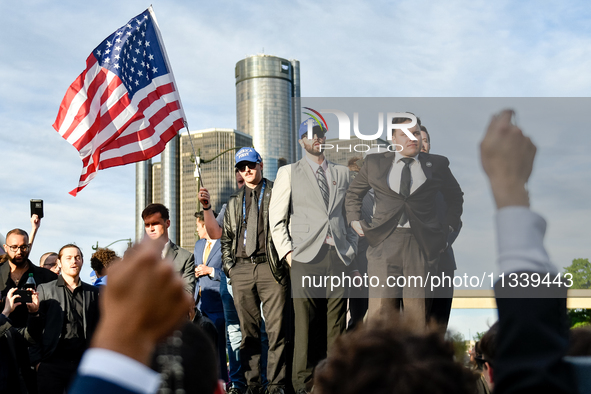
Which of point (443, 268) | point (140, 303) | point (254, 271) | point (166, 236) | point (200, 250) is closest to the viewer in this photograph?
point (140, 303)

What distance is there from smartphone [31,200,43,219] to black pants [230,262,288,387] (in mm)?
3749

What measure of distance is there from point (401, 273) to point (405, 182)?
842mm

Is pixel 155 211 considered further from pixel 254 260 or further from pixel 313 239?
pixel 313 239

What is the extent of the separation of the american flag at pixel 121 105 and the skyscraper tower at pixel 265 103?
84.1 meters

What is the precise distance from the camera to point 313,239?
6.15 metres

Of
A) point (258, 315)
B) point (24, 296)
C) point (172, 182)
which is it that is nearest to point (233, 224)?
point (258, 315)

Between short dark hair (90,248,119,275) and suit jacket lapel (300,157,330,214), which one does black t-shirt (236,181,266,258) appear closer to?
suit jacket lapel (300,157,330,214)

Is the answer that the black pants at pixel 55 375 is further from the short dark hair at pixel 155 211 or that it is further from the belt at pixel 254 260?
the belt at pixel 254 260

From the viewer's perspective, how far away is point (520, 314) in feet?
3.57

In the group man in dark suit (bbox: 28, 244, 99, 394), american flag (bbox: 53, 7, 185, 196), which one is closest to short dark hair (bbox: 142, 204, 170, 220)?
man in dark suit (bbox: 28, 244, 99, 394)

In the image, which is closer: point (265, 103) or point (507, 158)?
point (507, 158)

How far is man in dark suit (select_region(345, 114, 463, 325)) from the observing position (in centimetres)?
562

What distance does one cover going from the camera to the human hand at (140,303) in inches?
36.0

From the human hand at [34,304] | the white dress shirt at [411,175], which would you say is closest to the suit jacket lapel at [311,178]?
the white dress shirt at [411,175]
